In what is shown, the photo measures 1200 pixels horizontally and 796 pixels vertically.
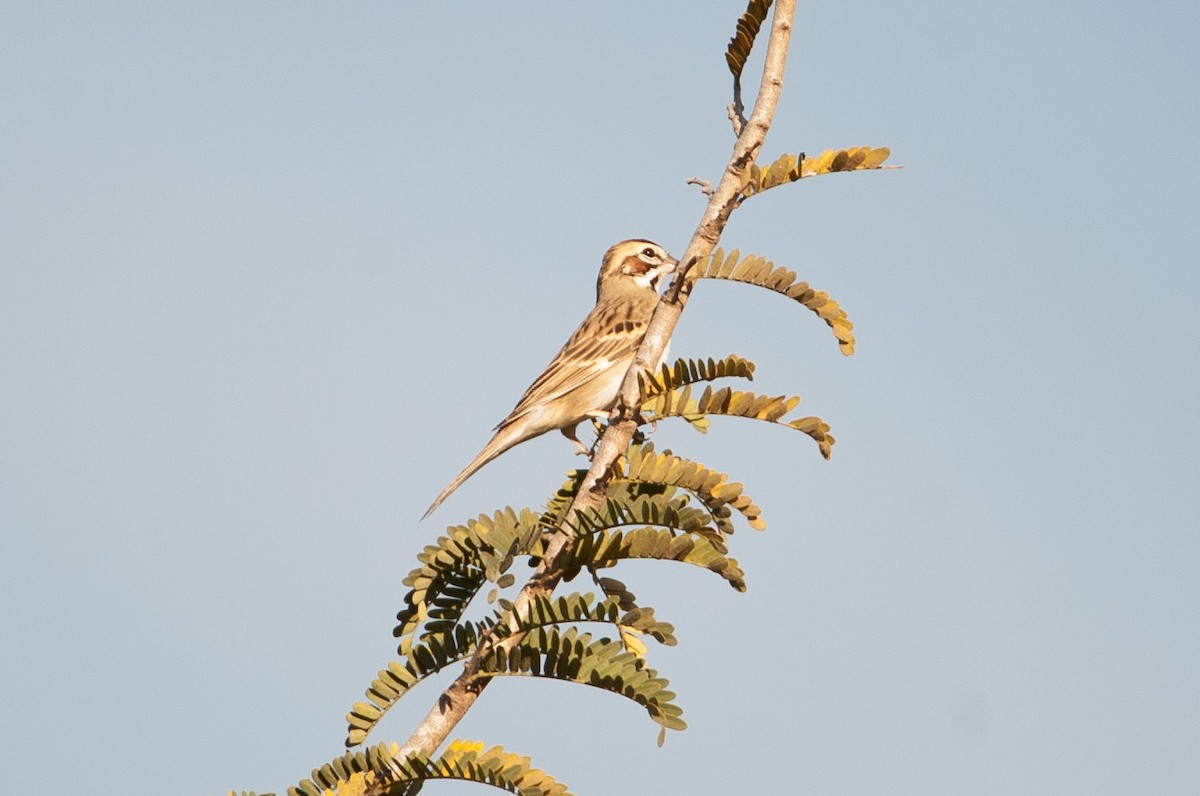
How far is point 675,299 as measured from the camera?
4.38 m

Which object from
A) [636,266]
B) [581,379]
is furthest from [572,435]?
[636,266]

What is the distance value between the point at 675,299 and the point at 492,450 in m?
6.07

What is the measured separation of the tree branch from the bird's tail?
4.73m

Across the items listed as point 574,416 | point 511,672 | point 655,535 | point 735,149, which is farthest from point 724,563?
point 574,416

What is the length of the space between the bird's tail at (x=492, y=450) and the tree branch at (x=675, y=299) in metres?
4.73

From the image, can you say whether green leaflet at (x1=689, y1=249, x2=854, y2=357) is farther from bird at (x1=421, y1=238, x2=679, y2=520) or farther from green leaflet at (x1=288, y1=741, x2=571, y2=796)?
bird at (x1=421, y1=238, x2=679, y2=520)

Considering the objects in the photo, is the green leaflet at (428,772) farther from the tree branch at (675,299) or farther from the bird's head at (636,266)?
the bird's head at (636,266)

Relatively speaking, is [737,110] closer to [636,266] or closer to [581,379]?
[581,379]

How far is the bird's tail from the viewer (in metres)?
9.39

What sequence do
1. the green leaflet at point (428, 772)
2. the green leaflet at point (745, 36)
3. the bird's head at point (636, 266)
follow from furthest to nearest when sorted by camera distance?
the bird's head at point (636, 266), the green leaflet at point (745, 36), the green leaflet at point (428, 772)

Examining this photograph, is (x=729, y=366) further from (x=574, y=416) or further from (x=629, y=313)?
(x=629, y=313)

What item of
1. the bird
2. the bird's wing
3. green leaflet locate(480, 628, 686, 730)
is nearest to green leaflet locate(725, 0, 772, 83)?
green leaflet locate(480, 628, 686, 730)

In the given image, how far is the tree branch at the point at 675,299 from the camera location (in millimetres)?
3848

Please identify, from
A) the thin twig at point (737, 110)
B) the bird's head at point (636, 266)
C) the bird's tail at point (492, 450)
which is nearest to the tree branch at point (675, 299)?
the thin twig at point (737, 110)
